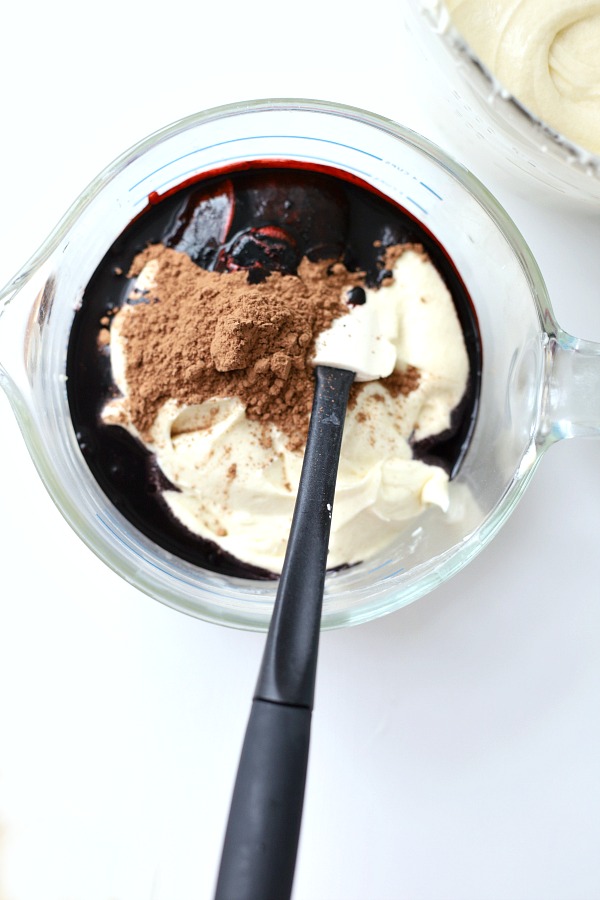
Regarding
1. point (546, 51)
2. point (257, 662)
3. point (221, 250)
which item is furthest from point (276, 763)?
point (546, 51)

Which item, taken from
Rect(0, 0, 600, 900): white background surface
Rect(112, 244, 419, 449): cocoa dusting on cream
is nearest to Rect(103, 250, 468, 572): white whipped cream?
Rect(112, 244, 419, 449): cocoa dusting on cream

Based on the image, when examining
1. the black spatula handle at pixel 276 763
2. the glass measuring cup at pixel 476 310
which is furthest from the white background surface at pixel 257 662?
the black spatula handle at pixel 276 763

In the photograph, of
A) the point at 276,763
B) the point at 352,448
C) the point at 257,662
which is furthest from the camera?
the point at 257,662

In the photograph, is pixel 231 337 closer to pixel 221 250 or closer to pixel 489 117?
pixel 221 250

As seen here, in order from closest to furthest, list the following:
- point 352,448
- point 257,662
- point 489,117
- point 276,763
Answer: point 276,763, point 489,117, point 352,448, point 257,662

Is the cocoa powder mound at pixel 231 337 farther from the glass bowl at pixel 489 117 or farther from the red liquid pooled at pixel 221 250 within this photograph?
the glass bowl at pixel 489 117

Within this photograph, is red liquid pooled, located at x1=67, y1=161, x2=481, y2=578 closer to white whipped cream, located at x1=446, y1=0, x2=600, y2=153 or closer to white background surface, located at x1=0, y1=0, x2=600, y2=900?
white background surface, located at x1=0, y1=0, x2=600, y2=900

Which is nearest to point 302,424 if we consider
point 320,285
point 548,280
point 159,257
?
point 320,285
